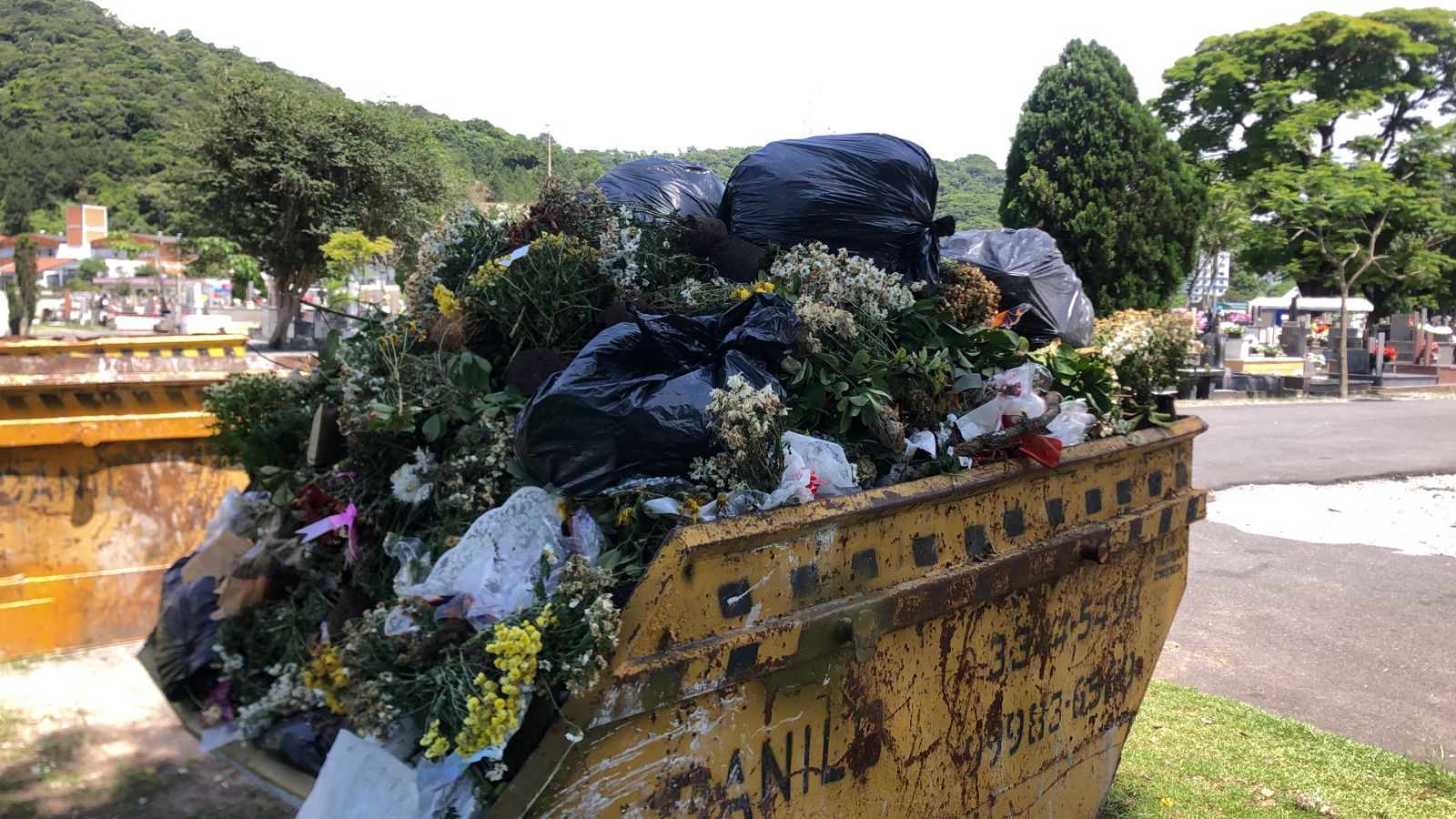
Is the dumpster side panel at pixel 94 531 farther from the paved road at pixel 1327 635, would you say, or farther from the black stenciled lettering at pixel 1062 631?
the paved road at pixel 1327 635

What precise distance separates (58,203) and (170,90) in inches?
568

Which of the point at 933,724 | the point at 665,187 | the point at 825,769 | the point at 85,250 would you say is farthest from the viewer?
the point at 85,250

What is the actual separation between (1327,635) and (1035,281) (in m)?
3.05

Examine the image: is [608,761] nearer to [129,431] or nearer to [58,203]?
[129,431]

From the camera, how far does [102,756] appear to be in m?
3.17

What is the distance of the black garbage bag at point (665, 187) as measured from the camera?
11.8 ft

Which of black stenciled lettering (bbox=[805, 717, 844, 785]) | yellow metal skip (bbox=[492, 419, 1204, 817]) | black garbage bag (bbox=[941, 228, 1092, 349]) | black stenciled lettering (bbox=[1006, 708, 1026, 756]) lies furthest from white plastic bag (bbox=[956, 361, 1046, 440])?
black garbage bag (bbox=[941, 228, 1092, 349])

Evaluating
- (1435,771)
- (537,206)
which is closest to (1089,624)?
(1435,771)

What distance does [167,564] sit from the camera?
4.34 metres

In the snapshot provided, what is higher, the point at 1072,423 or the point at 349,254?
the point at 349,254

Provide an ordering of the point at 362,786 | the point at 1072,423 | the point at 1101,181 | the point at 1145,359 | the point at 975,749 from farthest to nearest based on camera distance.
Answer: the point at 1101,181, the point at 1145,359, the point at 1072,423, the point at 975,749, the point at 362,786

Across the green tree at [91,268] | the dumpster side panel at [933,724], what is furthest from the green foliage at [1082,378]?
the green tree at [91,268]

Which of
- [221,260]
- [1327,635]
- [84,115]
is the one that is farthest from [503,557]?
[84,115]

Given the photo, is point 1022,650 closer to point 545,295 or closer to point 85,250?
point 545,295
